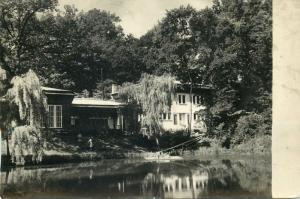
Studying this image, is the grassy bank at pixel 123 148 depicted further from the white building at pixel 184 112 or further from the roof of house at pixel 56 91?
the roof of house at pixel 56 91

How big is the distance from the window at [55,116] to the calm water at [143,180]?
887mm

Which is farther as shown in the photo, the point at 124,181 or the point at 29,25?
the point at 29,25

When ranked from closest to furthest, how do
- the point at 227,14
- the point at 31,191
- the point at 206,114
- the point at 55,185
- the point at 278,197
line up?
the point at 278,197, the point at 31,191, the point at 55,185, the point at 206,114, the point at 227,14

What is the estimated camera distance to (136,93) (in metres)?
7.52

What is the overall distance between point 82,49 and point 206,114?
80.5 inches

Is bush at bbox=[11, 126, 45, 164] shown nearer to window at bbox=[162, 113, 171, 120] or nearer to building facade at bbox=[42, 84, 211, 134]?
building facade at bbox=[42, 84, 211, 134]

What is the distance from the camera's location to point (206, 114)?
23.2 ft

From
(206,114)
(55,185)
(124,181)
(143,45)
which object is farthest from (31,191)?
(206,114)

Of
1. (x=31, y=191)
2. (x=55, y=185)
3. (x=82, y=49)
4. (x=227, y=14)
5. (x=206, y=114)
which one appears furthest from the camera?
(x=227, y=14)

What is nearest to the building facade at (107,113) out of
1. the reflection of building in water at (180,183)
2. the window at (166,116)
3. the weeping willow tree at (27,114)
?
the window at (166,116)

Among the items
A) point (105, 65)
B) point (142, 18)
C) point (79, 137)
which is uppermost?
point (142, 18)

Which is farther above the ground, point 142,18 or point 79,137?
point 142,18

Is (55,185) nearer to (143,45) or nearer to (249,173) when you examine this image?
(143,45)

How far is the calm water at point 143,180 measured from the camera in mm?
5514
